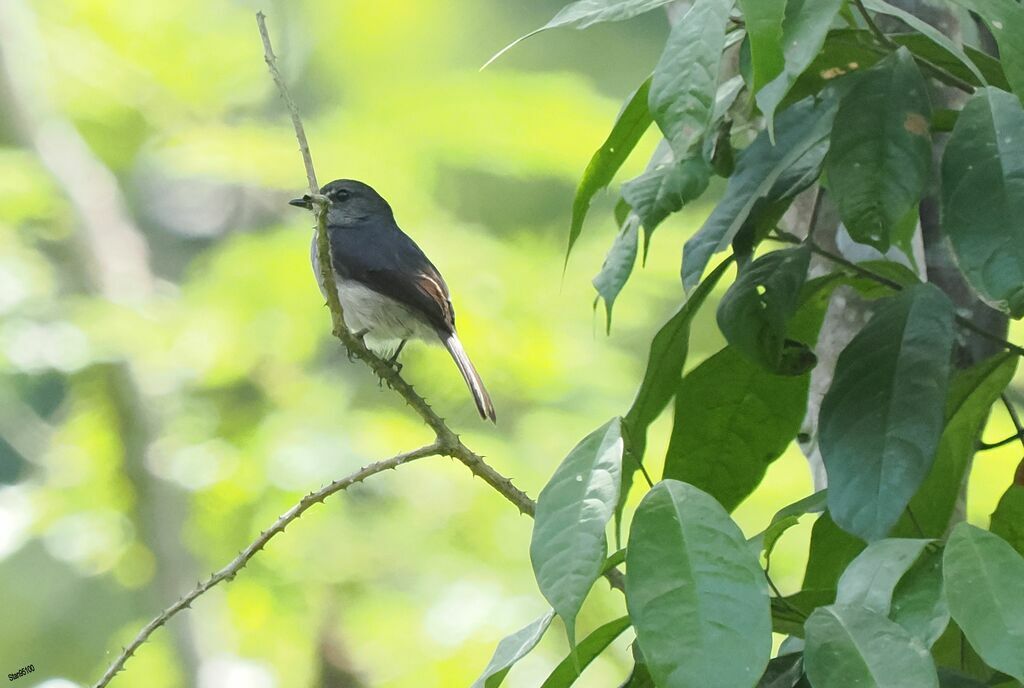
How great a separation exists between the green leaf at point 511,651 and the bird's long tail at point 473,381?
160 centimetres

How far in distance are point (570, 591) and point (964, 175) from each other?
635 mm

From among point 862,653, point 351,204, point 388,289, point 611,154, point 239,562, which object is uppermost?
point 351,204

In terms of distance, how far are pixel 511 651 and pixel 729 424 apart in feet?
1.72

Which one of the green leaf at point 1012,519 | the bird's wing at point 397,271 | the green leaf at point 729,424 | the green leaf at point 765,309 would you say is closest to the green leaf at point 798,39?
the green leaf at point 765,309

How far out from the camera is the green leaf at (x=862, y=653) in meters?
0.94

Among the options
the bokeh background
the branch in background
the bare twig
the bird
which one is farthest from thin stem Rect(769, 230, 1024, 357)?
the branch in background

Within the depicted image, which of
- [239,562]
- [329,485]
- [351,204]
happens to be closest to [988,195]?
[329,485]

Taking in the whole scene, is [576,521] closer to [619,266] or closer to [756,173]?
[619,266]

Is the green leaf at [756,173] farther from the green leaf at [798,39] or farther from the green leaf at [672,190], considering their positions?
the green leaf at [798,39]

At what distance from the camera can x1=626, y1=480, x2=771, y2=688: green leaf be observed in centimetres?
90

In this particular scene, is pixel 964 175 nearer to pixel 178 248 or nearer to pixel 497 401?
pixel 497 401

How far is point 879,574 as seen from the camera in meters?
1.04

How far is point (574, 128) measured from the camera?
16.8 ft

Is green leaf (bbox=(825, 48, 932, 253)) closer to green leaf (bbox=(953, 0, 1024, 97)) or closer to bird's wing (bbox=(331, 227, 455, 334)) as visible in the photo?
green leaf (bbox=(953, 0, 1024, 97))
